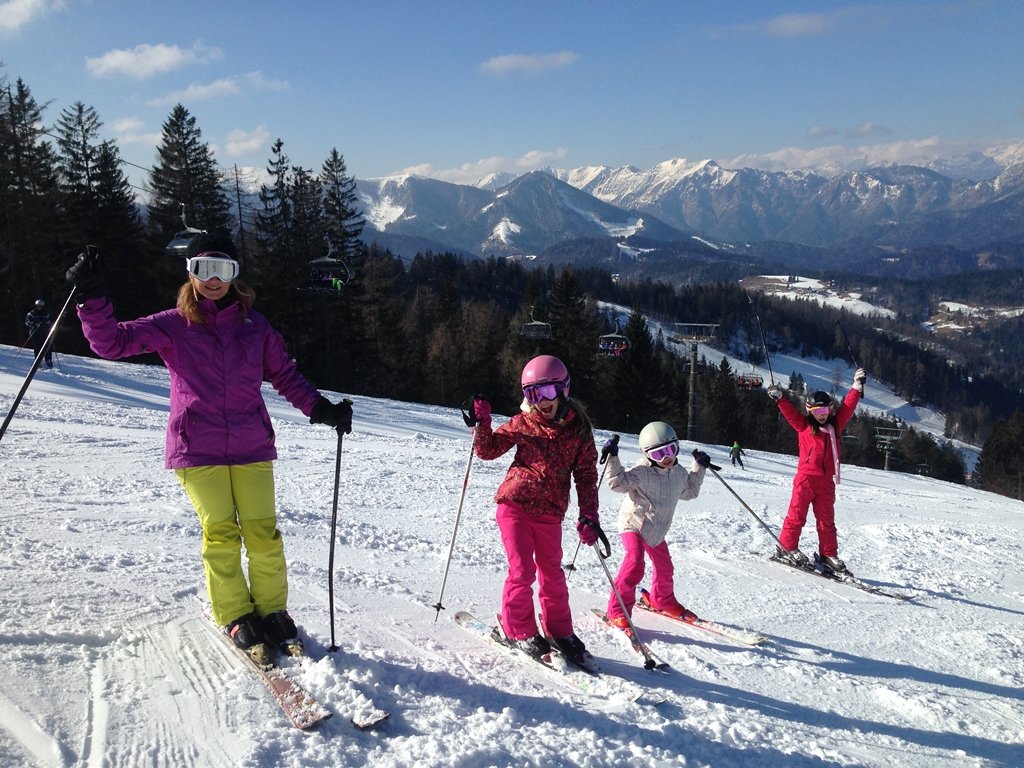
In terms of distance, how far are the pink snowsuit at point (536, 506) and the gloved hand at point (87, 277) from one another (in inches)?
78.8

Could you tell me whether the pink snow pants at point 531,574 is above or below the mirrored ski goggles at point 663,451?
below

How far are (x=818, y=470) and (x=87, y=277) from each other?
21.7ft

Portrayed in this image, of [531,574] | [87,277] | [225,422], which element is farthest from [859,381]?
[87,277]

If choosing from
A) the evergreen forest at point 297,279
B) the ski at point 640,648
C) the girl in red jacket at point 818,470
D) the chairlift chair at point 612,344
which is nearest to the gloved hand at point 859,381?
the girl in red jacket at point 818,470

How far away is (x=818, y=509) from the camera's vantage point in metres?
7.03

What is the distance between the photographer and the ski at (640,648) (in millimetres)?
3928

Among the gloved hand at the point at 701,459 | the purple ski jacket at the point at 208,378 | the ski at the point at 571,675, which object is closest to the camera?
Result: the purple ski jacket at the point at 208,378

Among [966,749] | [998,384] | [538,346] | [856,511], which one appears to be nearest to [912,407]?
[998,384]

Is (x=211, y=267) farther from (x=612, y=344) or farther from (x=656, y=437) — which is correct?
(x=612, y=344)

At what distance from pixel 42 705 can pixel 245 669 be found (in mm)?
802

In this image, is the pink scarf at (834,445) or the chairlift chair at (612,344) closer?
the pink scarf at (834,445)

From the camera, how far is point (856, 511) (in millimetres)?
11203

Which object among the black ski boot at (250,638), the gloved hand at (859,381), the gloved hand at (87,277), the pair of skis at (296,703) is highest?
the gloved hand at (87,277)

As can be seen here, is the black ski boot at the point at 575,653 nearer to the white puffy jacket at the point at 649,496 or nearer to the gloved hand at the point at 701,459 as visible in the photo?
the white puffy jacket at the point at 649,496
